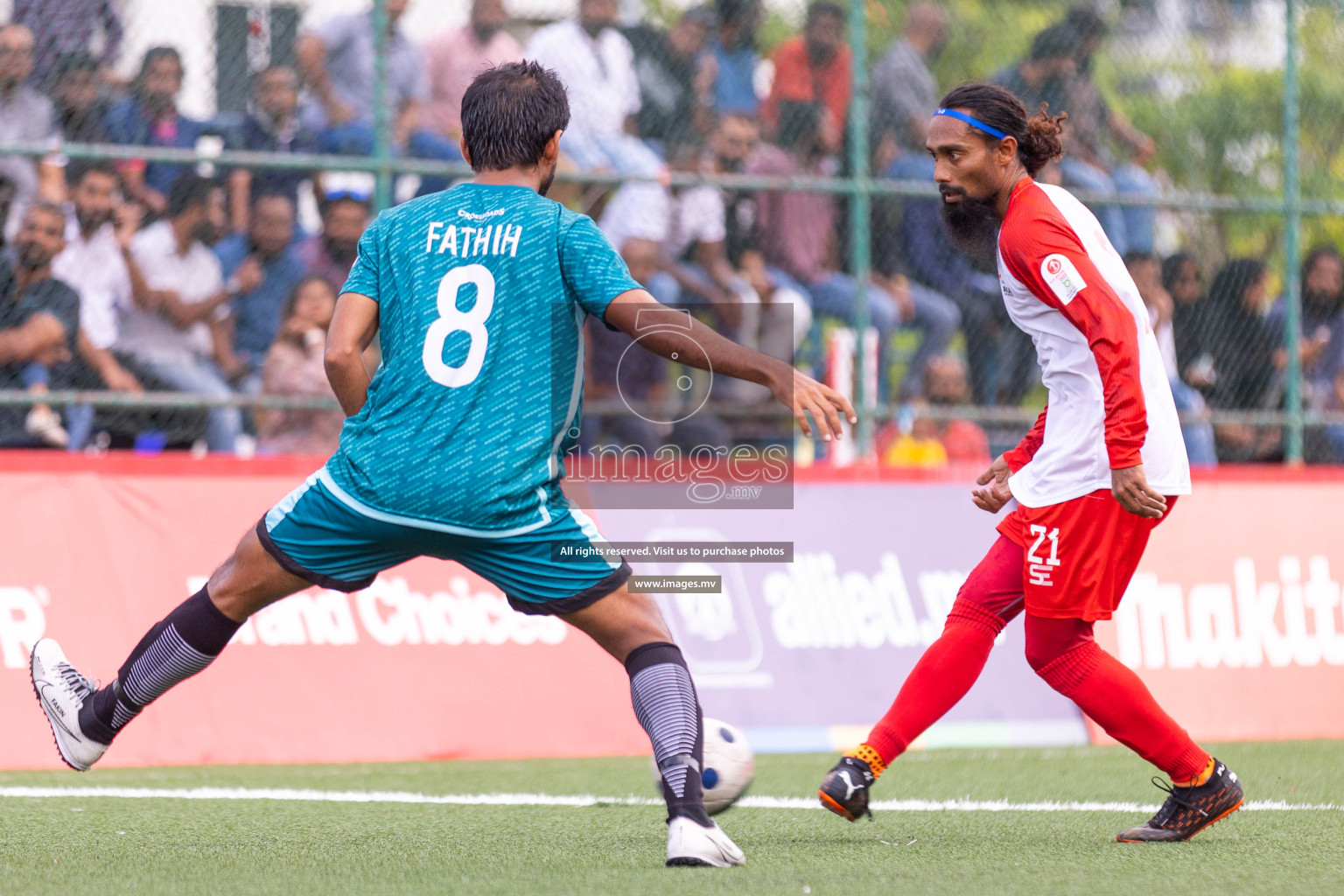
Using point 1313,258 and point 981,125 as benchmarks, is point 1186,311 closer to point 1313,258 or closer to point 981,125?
point 1313,258

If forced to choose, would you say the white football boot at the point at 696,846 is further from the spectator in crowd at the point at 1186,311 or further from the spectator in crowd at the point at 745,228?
the spectator in crowd at the point at 1186,311

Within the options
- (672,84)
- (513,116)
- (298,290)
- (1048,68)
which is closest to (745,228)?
(672,84)

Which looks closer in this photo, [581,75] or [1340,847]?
[1340,847]

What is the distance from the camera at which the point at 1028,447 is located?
4875mm

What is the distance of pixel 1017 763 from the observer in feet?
23.0

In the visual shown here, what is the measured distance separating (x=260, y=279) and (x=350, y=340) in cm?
505

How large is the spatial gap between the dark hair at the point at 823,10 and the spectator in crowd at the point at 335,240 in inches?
119

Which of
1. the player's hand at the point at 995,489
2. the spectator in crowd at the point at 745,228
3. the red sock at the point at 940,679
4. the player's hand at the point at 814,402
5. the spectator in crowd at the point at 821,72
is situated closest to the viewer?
the player's hand at the point at 814,402

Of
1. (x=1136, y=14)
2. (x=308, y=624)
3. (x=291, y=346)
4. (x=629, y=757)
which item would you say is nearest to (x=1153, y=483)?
(x=629, y=757)

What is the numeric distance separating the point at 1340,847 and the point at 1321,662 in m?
4.26

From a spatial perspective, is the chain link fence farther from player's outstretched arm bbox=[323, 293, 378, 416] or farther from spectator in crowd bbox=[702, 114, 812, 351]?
player's outstretched arm bbox=[323, 293, 378, 416]

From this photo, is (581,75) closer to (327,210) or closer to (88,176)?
(327,210)

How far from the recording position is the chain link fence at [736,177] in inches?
330

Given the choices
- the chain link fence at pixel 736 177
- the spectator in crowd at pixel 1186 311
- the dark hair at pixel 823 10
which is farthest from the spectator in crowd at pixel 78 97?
the spectator in crowd at pixel 1186 311
